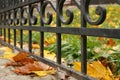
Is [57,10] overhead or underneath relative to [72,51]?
overhead

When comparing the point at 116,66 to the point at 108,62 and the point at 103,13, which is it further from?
the point at 103,13

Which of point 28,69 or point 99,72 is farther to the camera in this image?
point 28,69

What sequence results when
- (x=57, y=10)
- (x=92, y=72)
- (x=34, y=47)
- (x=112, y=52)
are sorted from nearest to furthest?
(x=92, y=72) → (x=57, y=10) → (x=112, y=52) → (x=34, y=47)

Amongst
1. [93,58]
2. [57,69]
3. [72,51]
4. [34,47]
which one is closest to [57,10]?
[57,69]

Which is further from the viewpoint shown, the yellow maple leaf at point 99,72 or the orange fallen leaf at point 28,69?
the orange fallen leaf at point 28,69

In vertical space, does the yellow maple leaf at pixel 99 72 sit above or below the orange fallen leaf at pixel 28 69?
above

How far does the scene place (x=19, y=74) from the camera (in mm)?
2555

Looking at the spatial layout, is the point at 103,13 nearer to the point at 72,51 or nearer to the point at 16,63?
the point at 16,63

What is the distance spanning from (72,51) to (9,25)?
1.34m

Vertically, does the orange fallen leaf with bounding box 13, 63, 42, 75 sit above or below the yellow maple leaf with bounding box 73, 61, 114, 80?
below

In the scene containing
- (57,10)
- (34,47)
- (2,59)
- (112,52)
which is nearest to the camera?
(57,10)

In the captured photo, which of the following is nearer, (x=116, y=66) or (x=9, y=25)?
(x=116, y=66)

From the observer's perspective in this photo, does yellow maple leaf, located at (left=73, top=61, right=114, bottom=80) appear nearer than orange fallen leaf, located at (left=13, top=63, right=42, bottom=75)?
Yes

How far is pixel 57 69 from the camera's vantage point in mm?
2586
